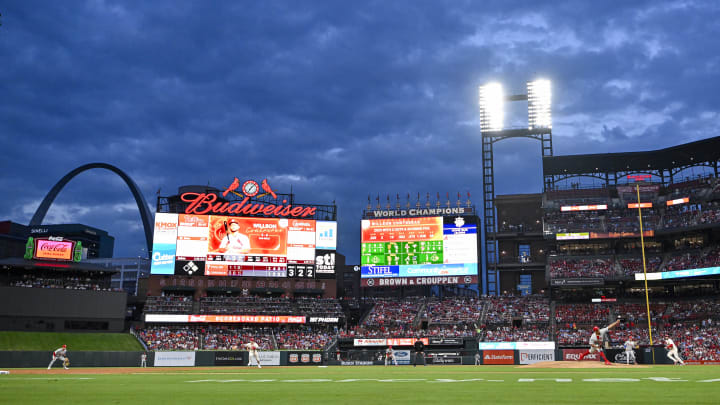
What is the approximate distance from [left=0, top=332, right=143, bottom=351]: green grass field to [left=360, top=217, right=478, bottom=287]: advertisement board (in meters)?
26.7

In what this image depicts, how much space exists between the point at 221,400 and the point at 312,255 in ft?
196

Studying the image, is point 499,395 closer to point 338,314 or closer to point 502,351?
point 502,351

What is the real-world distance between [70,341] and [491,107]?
56.2 m

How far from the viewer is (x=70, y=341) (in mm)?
57531

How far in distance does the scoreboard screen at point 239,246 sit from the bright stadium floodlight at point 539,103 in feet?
98.7

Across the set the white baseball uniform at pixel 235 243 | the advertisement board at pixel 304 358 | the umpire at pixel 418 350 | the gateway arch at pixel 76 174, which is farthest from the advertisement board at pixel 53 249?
the umpire at pixel 418 350

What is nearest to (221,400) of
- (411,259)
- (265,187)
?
→ (411,259)

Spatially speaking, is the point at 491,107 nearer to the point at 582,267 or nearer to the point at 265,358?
the point at 582,267

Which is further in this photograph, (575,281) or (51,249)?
(51,249)

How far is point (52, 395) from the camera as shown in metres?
11.1

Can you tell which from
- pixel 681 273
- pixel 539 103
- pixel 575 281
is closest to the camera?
pixel 681 273

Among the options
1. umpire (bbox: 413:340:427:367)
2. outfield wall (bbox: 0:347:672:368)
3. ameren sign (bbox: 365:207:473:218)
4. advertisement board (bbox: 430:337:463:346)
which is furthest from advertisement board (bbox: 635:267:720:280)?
umpire (bbox: 413:340:427:367)

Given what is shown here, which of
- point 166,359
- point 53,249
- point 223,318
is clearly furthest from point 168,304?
point 166,359

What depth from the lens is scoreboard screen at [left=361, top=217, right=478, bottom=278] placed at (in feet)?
215
